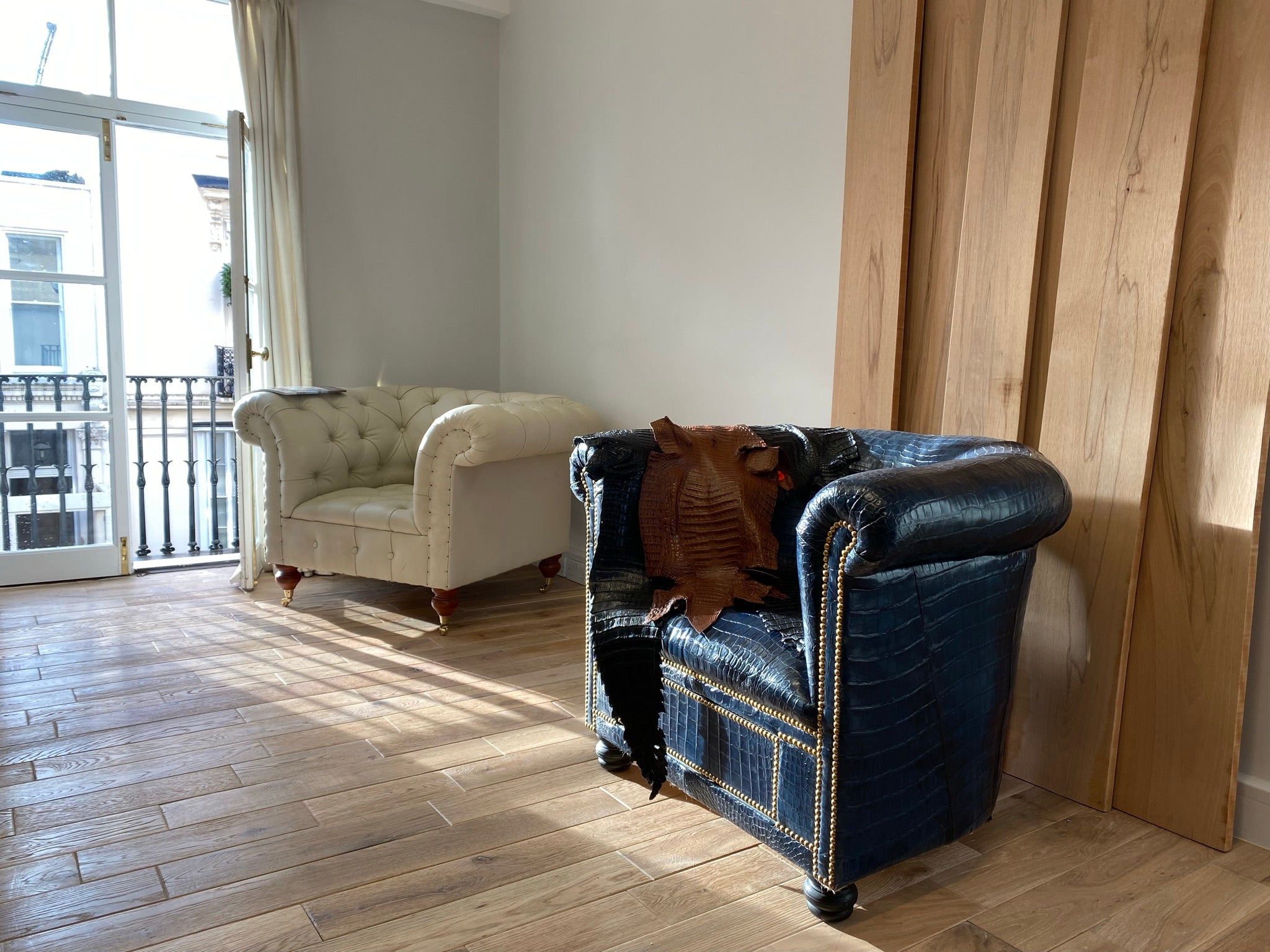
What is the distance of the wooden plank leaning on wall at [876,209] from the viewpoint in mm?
2518

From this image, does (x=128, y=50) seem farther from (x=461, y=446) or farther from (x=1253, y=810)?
(x=1253, y=810)

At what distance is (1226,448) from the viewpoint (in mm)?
1943

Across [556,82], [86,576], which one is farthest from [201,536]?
[556,82]

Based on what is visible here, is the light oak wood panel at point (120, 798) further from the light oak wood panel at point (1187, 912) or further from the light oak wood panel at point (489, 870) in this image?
the light oak wood panel at point (1187, 912)

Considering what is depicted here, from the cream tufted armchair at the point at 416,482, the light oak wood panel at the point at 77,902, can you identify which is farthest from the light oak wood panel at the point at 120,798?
the cream tufted armchair at the point at 416,482

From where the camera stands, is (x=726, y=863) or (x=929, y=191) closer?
(x=726, y=863)

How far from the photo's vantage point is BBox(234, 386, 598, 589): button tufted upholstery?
328 cm

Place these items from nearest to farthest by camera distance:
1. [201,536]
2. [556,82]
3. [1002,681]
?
[1002,681], [556,82], [201,536]

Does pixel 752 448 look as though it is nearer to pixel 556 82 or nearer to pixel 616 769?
pixel 616 769

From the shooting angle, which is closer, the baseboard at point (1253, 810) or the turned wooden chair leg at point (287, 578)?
the baseboard at point (1253, 810)

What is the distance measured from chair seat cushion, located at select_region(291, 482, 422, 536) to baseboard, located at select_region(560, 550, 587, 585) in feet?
2.90

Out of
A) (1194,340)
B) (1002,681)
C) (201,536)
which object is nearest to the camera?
(1002,681)

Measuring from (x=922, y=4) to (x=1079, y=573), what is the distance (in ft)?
5.14

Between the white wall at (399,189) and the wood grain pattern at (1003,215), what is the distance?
9.34ft
